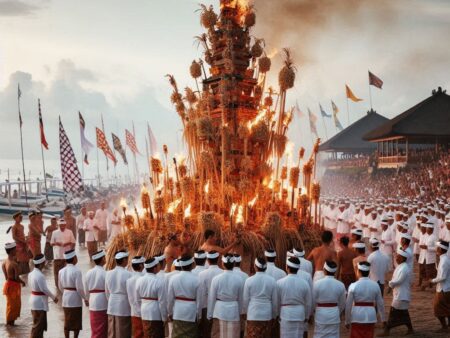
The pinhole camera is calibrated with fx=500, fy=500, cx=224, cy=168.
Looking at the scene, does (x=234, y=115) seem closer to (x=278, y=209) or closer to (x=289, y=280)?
(x=278, y=209)

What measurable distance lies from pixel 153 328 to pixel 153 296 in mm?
470

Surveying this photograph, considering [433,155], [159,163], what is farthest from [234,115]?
[433,155]

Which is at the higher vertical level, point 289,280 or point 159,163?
point 159,163

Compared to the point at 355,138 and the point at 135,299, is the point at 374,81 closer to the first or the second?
the point at 355,138

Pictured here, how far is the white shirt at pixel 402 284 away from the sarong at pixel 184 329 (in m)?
3.46

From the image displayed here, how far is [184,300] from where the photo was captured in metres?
6.88

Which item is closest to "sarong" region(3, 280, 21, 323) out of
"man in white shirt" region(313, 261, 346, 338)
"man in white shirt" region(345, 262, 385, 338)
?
"man in white shirt" region(313, 261, 346, 338)

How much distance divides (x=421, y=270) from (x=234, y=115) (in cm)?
592

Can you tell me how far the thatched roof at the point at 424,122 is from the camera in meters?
32.5

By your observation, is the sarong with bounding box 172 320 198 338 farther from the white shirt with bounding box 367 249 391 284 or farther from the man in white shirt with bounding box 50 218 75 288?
the man in white shirt with bounding box 50 218 75 288

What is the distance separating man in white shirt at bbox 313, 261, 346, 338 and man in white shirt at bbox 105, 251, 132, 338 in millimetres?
2808

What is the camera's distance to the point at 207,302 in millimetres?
7387

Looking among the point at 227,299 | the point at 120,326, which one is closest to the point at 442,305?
the point at 227,299

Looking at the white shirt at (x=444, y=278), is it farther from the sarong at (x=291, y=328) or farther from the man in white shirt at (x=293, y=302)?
the sarong at (x=291, y=328)
